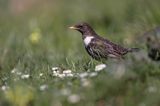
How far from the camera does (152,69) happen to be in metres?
7.73

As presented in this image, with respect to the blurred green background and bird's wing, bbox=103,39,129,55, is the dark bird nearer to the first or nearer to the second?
bird's wing, bbox=103,39,129,55

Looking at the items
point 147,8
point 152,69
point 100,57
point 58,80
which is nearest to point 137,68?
point 152,69

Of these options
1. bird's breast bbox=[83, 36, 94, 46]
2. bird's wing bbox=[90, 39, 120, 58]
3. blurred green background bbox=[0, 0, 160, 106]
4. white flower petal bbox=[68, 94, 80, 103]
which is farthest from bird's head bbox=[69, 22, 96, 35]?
white flower petal bbox=[68, 94, 80, 103]

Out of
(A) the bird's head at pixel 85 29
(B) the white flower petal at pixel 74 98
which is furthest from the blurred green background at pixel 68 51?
(A) the bird's head at pixel 85 29

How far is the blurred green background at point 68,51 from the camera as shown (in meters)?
7.27

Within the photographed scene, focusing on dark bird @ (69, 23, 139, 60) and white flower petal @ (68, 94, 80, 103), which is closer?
white flower petal @ (68, 94, 80, 103)

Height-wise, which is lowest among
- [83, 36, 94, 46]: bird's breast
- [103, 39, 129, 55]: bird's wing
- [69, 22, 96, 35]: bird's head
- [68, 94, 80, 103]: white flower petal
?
[68, 94, 80, 103]: white flower petal

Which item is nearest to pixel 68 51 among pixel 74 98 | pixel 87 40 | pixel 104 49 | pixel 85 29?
pixel 85 29

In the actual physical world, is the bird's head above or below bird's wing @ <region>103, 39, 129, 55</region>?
above

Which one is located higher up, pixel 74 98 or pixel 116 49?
pixel 116 49

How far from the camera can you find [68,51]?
12609 mm

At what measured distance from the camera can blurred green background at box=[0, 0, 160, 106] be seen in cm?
727

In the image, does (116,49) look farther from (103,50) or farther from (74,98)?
(74,98)

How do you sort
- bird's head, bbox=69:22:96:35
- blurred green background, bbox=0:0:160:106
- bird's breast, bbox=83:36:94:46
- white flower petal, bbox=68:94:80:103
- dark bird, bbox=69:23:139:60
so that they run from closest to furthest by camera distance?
white flower petal, bbox=68:94:80:103 → blurred green background, bbox=0:0:160:106 → dark bird, bbox=69:23:139:60 → bird's breast, bbox=83:36:94:46 → bird's head, bbox=69:22:96:35
